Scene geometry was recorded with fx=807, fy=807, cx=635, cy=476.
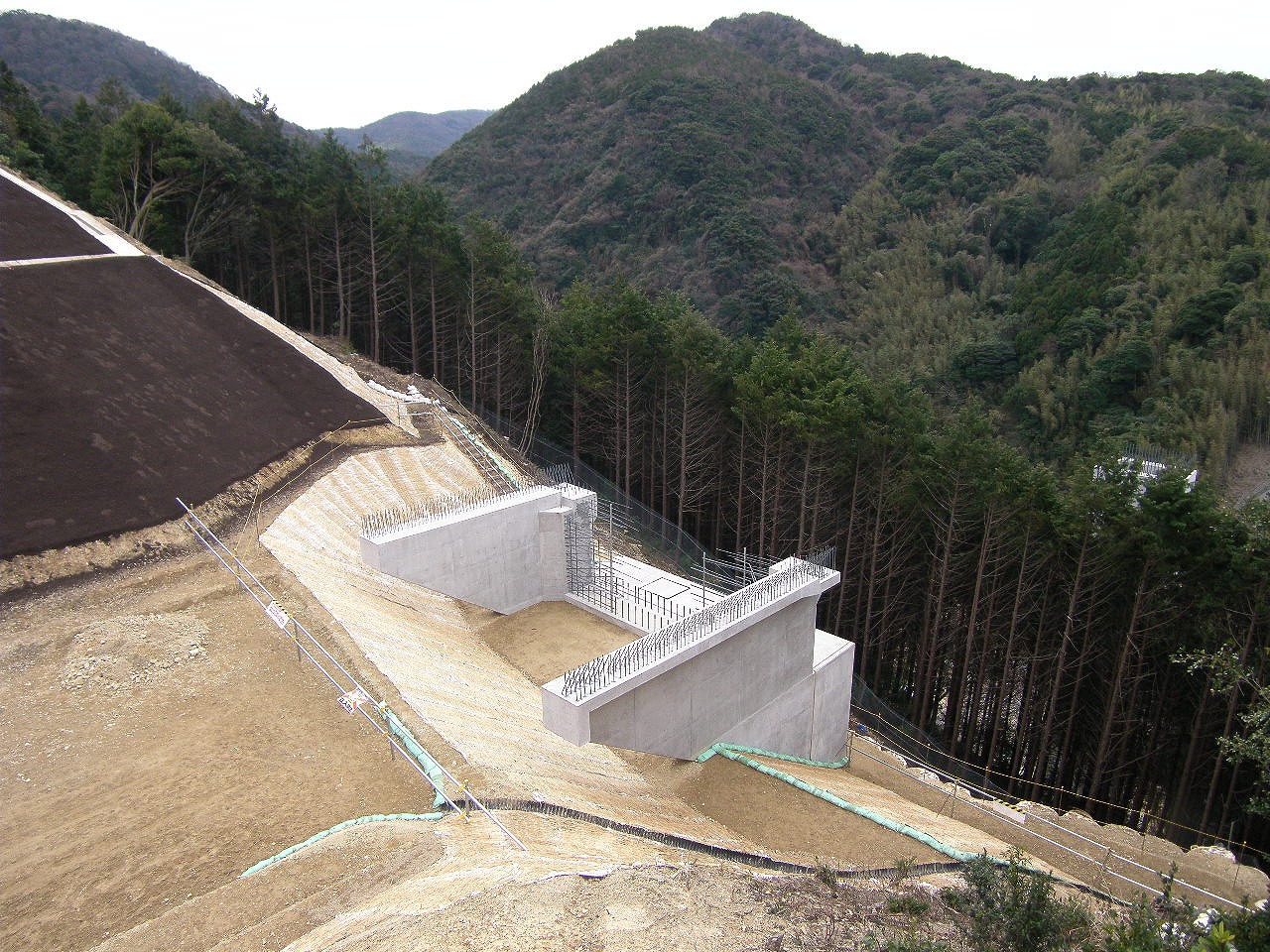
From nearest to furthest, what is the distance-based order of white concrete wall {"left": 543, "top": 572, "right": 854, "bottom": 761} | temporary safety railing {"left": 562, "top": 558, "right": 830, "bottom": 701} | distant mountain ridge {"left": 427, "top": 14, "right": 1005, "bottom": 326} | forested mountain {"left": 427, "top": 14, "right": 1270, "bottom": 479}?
1. temporary safety railing {"left": 562, "top": 558, "right": 830, "bottom": 701}
2. white concrete wall {"left": 543, "top": 572, "right": 854, "bottom": 761}
3. forested mountain {"left": 427, "top": 14, "right": 1270, "bottom": 479}
4. distant mountain ridge {"left": 427, "top": 14, "right": 1005, "bottom": 326}

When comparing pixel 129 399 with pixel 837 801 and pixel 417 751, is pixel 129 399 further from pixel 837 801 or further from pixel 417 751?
pixel 837 801

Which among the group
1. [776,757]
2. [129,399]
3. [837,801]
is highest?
[129,399]

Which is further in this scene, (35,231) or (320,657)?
(35,231)

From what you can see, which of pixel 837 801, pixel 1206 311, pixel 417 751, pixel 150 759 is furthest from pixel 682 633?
pixel 1206 311

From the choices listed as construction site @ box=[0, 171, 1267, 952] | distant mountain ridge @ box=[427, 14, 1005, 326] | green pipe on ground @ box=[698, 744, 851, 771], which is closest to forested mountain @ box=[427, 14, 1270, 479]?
distant mountain ridge @ box=[427, 14, 1005, 326]

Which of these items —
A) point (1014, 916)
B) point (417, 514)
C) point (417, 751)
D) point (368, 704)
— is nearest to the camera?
point (1014, 916)

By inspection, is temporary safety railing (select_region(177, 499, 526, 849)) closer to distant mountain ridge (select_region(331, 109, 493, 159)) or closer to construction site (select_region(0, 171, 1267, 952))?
construction site (select_region(0, 171, 1267, 952))

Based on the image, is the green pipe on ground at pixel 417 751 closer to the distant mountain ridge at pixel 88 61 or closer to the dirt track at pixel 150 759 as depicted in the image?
the dirt track at pixel 150 759
